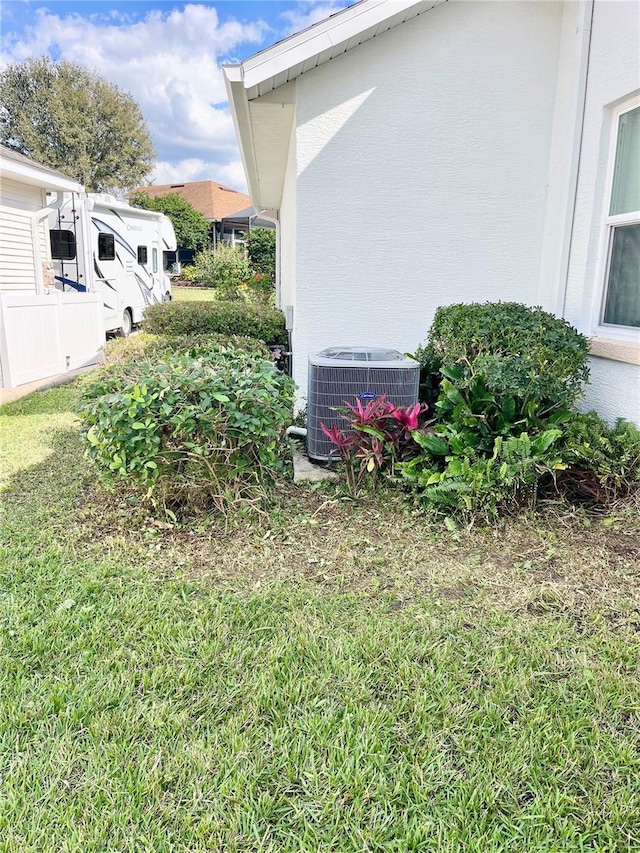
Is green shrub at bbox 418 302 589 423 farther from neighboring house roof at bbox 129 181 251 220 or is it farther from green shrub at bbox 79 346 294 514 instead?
neighboring house roof at bbox 129 181 251 220

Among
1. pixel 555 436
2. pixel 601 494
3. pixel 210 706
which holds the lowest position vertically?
pixel 210 706

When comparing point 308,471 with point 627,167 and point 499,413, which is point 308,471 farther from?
point 627,167

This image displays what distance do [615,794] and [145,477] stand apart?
2.96m

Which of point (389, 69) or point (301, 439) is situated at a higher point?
point (389, 69)

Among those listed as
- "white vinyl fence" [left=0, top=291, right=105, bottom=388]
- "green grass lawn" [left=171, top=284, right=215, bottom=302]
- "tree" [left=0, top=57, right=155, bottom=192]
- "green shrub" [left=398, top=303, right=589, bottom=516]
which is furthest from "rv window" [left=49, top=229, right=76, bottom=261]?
"tree" [left=0, top=57, right=155, bottom=192]

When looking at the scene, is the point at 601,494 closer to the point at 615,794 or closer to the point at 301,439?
the point at 615,794

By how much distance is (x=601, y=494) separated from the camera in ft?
12.6

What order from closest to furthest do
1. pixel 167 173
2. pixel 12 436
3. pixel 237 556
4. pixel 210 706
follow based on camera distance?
pixel 210 706 < pixel 237 556 < pixel 12 436 < pixel 167 173

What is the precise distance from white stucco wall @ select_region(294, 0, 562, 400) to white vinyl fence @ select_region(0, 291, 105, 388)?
4972 millimetres

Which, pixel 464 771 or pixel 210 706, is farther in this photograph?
pixel 210 706

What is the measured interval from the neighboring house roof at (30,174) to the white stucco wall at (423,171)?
6977 millimetres

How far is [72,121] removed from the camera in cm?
3012

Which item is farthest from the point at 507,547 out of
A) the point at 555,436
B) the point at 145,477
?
the point at 145,477

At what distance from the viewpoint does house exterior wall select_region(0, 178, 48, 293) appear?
10.6 meters
